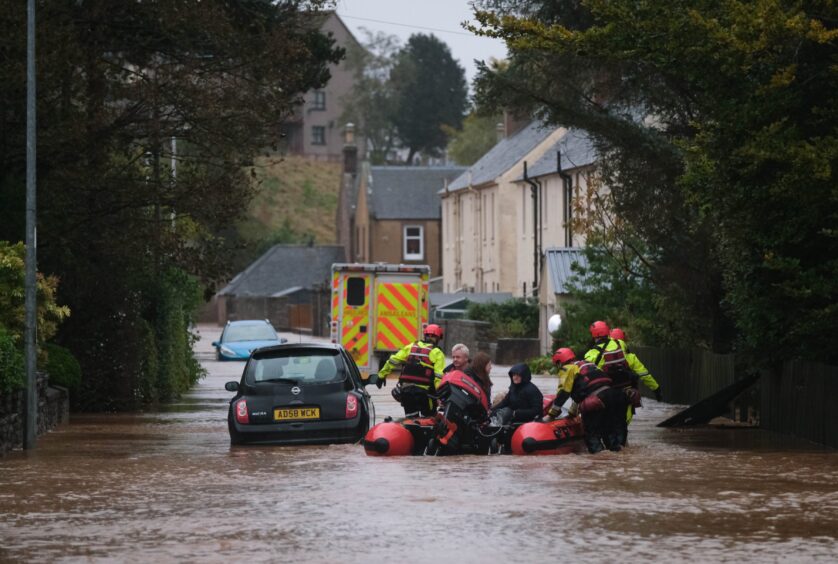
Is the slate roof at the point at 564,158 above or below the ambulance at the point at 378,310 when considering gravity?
above

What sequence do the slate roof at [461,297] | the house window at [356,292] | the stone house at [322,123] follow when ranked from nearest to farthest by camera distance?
the house window at [356,292]
the slate roof at [461,297]
the stone house at [322,123]

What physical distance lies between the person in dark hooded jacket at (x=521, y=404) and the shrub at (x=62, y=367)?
8.94 meters

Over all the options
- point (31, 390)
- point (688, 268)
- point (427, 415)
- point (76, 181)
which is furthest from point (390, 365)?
point (688, 268)

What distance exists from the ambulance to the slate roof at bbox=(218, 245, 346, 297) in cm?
6924

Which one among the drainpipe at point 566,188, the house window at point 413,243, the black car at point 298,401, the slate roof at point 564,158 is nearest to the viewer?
the black car at point 298,401

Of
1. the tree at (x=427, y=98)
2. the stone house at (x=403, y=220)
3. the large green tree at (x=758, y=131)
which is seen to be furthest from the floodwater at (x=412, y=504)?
the tree at (x=427, y=98)

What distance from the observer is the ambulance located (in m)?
38.4

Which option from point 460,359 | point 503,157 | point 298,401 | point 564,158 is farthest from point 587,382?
point 503,157

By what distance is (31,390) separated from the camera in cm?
2127

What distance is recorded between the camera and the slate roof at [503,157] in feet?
241

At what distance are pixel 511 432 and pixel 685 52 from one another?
4895 mm

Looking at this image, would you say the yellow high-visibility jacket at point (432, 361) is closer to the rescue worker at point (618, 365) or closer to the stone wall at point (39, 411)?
the rescue worker at point (618, 365)

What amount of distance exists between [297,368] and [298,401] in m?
0.77

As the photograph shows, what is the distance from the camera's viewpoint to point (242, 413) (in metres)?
20.8
